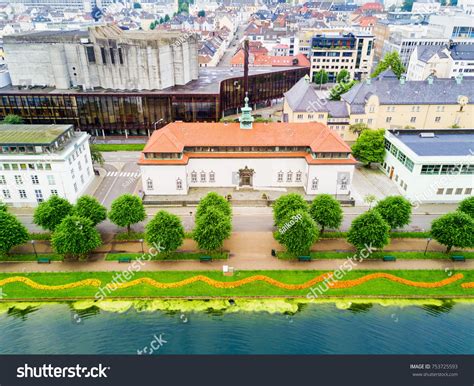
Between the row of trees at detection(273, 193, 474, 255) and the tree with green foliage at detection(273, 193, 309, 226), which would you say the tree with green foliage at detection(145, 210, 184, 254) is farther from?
the tree with green foliage at detection(273, 193, 309, 226)

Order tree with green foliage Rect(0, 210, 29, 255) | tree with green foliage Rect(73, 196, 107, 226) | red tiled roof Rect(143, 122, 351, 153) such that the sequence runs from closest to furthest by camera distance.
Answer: tree with green foliage Rect(0, 210, 29, 255) → tree with green foliage Rect(73, 196, 107, 226) → red tiled roof Rect(143, 122, 351, 153)

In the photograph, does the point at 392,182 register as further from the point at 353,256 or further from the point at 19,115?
the point at 19,115

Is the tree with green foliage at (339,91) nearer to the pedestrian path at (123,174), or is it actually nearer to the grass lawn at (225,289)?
the pedestrian path at (123,174)

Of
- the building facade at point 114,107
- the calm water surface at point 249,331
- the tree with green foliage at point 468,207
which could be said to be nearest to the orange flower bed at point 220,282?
the calm water surface at point 249,331

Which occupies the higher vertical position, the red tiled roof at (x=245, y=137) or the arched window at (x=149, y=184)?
the red tiled roof at (x=245, y=137)

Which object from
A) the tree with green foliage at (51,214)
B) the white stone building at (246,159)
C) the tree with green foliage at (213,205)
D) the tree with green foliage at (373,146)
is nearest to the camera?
the tree with green foliage at (51,214)

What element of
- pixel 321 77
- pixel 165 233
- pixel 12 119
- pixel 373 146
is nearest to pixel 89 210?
pixel 165 233

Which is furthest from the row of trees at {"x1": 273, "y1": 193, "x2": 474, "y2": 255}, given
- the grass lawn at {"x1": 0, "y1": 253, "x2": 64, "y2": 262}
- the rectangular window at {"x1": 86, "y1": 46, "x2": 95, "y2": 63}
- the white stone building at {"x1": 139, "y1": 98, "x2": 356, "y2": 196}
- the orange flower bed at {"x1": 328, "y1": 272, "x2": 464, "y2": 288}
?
the rectangular window at {"x1": 86, "y1": 46, "x2": 95, "y2": 63}
